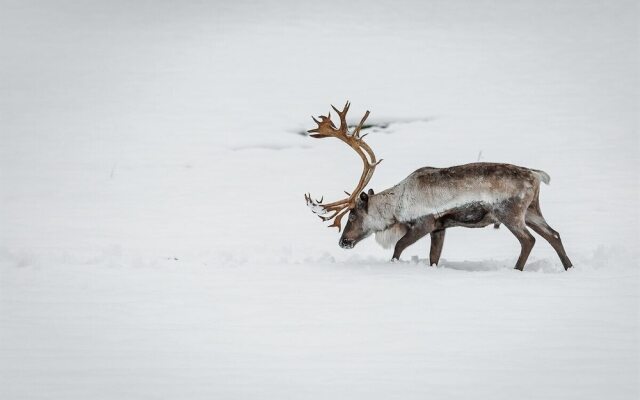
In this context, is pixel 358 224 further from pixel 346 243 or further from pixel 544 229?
pixel 544 229

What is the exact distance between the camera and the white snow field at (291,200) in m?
6.63

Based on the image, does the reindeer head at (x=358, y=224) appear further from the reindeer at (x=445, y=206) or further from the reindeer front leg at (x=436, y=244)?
the reindeer front leg at (x=436, y=244)

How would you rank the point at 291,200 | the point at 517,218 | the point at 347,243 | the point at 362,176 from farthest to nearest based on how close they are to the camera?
the point at 291,200 → the point at 347,243 → the point at 362,176 → the point at 517,218

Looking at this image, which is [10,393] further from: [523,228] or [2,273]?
[523,228]

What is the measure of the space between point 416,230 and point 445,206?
436 millimetres

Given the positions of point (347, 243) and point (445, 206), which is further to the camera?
point (347, 243)

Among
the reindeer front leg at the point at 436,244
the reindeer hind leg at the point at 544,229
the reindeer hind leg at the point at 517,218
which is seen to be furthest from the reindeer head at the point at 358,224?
the reindeer hind leg at the point at 544,229

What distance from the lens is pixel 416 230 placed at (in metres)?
9.74

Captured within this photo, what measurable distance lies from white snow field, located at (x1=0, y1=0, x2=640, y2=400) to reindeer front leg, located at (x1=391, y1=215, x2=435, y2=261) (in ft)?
0.97

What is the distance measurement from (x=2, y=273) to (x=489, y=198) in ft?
16.7

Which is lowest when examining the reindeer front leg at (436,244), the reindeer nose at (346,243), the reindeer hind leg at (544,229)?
the reindeer nose at (346,243)

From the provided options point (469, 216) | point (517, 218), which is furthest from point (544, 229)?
point (469, 216)

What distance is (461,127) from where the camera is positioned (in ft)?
59.5
